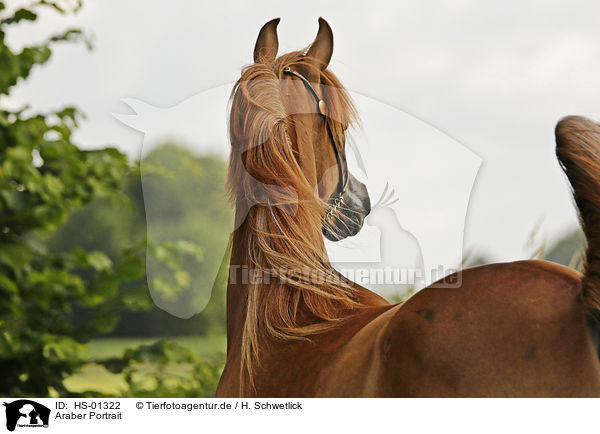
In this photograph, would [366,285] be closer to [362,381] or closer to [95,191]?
[362,381]

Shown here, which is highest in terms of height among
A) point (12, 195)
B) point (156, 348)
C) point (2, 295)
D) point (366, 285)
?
point (12, 195)

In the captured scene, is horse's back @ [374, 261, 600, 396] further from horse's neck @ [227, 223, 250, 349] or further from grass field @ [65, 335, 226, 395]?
grass field @ [65, 335, 226, 395]

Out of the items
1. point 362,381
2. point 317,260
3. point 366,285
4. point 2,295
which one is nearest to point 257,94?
point 317,260

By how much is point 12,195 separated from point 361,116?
1281mm

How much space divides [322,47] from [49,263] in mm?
1322

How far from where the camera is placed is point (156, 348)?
190cm

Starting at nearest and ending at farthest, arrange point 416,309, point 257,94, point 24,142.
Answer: point 416,309, point 257,94, point 24,142

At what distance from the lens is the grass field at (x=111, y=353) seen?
192cm

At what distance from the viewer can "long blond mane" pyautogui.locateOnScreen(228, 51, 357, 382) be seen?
3.60 ft

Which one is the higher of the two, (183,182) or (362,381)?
(183,182)

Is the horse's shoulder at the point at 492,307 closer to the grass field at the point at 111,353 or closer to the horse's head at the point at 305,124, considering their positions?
the horse's head at the point at 305,124
